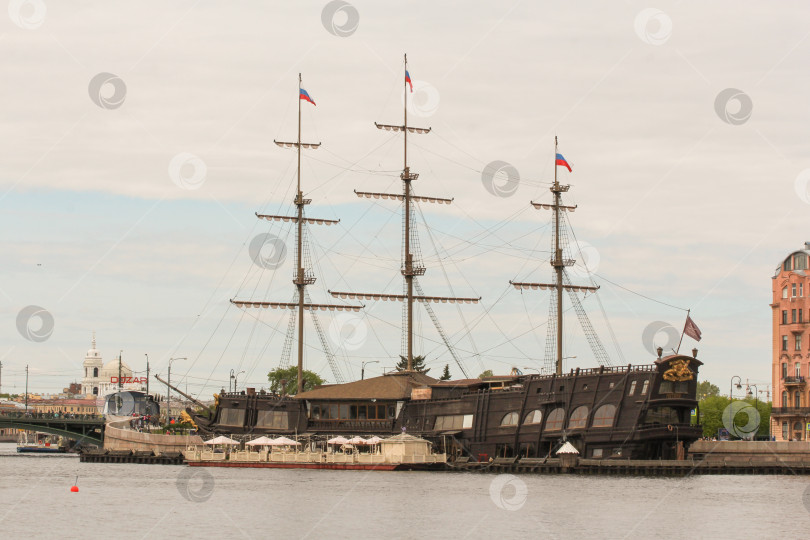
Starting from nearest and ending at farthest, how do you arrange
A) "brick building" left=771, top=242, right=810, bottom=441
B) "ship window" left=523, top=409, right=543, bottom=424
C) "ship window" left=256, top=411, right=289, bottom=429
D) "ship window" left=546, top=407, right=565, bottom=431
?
1. "ship window" left=546, top=407, right=565, bottom=431
2. "ship window" left=523, top=409, right=543, bottom=424
3. "ship window" left=256, top=411, right=289, bottom=429
4. "brick building" left=771, top=242, right=810, bottom=441

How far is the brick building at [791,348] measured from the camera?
320 ft

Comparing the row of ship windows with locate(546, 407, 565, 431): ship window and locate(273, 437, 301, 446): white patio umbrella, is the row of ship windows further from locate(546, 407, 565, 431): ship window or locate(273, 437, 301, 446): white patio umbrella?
locate(273, 437, 301, 446): white patio umbrella

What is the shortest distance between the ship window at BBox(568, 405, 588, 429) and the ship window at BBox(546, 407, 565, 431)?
0.68 m

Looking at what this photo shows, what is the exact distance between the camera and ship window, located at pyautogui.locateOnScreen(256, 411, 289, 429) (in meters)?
95.2

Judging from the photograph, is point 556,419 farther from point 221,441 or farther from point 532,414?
point 221,441

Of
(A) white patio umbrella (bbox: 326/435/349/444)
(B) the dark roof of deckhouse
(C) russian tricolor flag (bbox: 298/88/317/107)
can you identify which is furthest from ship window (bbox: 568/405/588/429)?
(C) russian tricolor flag (bbox: 298/88/317/107)

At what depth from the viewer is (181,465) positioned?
10031 cm

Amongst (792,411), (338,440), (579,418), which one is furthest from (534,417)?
(792,411)

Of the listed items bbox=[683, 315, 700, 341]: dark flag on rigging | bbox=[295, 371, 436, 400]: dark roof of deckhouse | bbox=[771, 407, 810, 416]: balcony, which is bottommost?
bbox=[771, 407, 810, 416]: balcony

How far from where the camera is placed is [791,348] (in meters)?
98.9

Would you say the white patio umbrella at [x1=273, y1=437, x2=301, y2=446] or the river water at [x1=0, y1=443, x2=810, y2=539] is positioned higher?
the white patio umbrella at [x1=273, y1=437, x2=301, y2=446]

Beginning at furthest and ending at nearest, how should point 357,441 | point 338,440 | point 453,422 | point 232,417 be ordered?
point 232,417
point 453,422
point 338,440
point 357,441

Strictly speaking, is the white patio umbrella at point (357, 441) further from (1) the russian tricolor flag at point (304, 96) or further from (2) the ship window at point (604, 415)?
(1) the russian tricolor flag at point (304, 96)

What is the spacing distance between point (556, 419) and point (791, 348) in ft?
92.2
